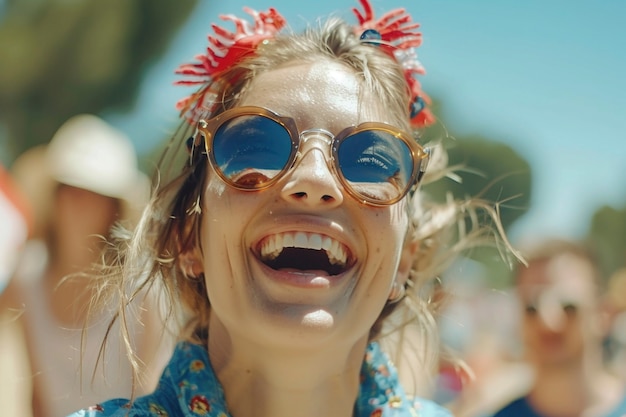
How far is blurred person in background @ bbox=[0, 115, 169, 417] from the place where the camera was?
2686 millimetres

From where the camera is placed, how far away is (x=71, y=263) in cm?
313

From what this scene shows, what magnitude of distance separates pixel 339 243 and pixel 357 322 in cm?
17

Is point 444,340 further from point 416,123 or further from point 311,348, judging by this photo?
point 311,348

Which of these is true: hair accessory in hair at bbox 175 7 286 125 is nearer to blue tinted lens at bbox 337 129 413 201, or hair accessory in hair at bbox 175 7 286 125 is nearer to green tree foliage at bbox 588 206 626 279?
blue tinted lens at bbox 337 129 413 201

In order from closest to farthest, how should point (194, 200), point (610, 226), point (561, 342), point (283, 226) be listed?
point (283, 226)
point (194, 200)
point (561, 342)
point (610, 226)

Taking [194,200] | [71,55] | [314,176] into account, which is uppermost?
[314,176]

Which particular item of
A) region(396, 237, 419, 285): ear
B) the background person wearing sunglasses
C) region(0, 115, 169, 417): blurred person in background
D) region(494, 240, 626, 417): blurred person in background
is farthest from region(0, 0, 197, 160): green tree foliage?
region(396, 237, 419, 285): ear

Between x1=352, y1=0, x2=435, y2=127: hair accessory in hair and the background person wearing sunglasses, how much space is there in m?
0.03

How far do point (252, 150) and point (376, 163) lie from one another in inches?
10.1

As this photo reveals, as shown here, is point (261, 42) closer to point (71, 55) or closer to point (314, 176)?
point (314, 176)

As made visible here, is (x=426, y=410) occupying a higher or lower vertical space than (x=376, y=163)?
lower

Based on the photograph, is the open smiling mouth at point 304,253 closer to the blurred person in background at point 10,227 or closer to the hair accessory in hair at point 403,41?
the hair accessory in hair at point 403,41

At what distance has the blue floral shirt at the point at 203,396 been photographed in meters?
1.53

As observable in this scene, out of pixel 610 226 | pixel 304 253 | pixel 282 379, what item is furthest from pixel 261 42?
pixel 610 226
